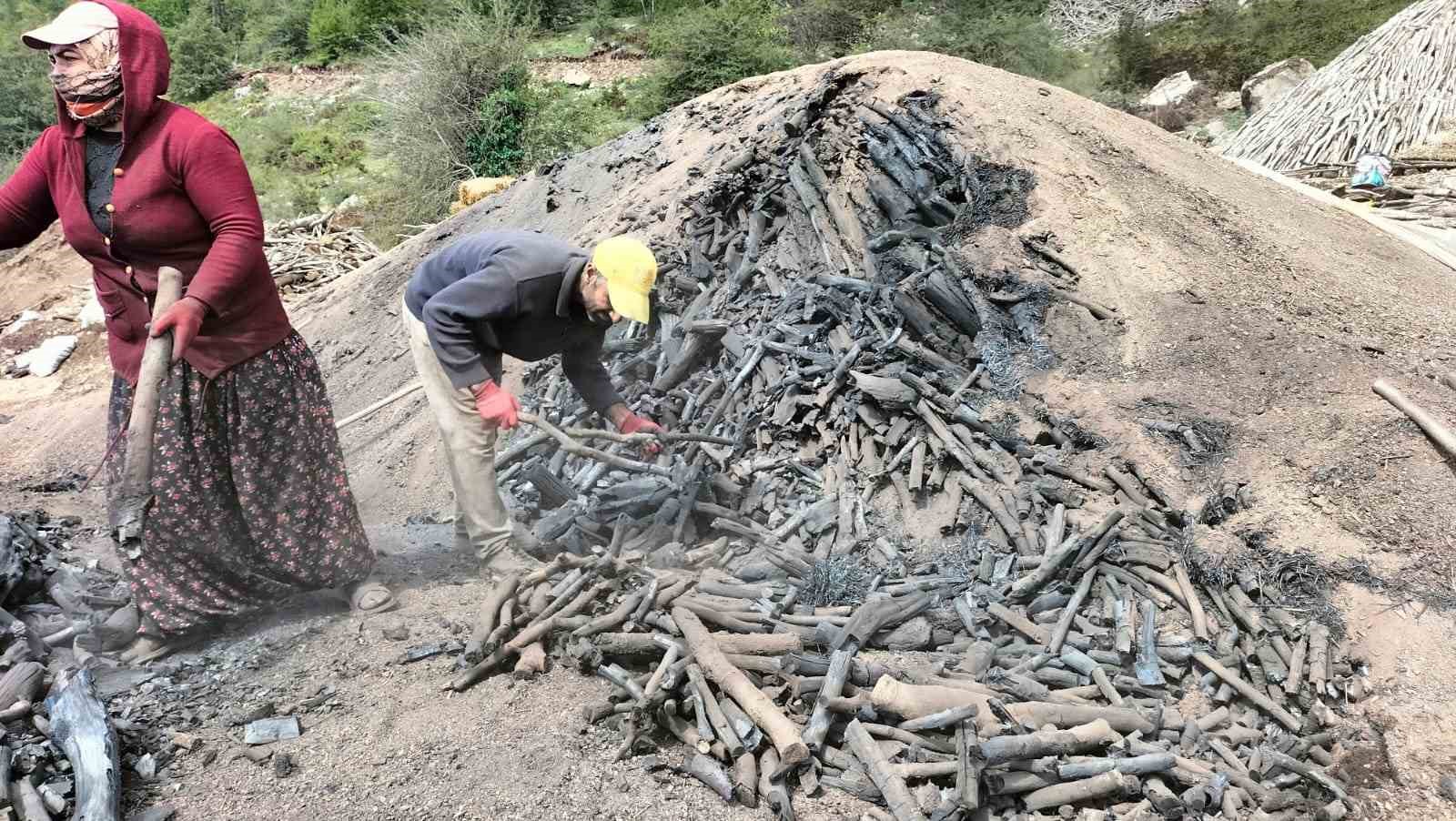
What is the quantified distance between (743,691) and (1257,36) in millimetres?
21959

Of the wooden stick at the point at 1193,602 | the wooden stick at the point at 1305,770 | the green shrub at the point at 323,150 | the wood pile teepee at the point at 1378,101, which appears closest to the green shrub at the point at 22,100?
the green shrub at the point at 323,150

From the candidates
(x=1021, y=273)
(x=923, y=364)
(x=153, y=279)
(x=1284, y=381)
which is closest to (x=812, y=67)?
(x=1021, y=273)

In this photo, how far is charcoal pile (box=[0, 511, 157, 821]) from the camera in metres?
2.26

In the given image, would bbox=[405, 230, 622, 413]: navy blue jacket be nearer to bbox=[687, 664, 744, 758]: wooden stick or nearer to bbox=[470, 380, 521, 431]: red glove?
bbox=[470, 380, 521, 431]: red glove

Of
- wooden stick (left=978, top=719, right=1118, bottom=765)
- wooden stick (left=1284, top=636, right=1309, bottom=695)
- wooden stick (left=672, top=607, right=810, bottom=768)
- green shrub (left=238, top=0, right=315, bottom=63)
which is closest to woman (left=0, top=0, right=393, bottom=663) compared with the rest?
wooden stick (left=672, top=607, right=810, bottom=768)

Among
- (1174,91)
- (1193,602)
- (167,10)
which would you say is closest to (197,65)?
(167,10)

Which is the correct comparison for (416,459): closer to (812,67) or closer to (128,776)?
(128,776)

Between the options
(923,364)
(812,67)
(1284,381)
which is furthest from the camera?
(812,67)

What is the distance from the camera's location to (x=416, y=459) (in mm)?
5547

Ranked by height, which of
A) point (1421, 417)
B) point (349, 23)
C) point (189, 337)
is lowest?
point (1421, 417)

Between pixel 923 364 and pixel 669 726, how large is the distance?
8.97ft

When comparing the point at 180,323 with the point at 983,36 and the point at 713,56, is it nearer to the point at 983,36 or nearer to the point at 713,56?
the point at 713,56

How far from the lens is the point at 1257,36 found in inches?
746

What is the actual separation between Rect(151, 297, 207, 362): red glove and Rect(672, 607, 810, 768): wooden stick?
1881mm
